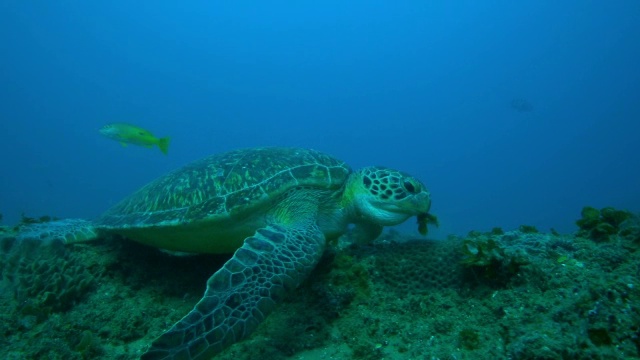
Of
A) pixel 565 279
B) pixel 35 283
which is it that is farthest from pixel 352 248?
pixel 35 283

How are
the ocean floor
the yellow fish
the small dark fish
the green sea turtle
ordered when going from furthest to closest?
the yellow fish < the small dark fish < the green sea turtle < the ocean floor

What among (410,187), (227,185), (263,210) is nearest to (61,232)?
(227,185)

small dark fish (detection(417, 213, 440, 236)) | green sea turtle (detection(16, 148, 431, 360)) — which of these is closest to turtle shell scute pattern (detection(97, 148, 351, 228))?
green sea turtle (detection(16, 148, 431, 360))

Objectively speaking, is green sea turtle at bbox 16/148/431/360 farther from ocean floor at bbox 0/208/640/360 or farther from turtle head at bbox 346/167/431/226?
ocean floor at bbox 0/208/640/360

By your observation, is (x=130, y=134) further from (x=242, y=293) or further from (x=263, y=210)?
(x=242, y=293)

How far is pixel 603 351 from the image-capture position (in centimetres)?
187

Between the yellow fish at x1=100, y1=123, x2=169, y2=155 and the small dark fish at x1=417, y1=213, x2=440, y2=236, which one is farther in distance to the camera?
the yellow fish at x1=100, y1=123, x2=169, y2=155

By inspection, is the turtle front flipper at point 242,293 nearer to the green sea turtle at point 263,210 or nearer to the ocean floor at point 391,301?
the green sea turtle at point 263,210

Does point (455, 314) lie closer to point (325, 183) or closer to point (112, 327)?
point (325, 183)

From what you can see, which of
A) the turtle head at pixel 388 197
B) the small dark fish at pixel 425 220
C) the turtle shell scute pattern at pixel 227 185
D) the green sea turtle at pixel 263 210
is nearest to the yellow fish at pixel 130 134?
the green sea turtle at pixel 263 210

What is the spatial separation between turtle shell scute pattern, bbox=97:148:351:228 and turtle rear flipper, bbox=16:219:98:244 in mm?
226

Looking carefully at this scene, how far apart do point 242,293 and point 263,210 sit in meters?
1.54

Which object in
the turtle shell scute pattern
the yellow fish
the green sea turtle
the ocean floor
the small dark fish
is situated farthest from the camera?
the yellow fish

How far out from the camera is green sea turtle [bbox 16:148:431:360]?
301 centimetres
